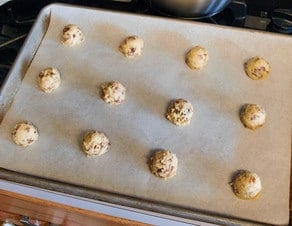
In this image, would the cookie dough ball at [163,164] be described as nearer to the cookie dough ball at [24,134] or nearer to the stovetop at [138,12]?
the cookie dough ball at [24,134]

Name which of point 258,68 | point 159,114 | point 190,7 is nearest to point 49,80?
point 159,114

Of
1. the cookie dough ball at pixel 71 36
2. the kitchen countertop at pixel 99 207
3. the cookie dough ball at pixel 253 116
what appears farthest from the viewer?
the cookie dough ball at pixel 71 36

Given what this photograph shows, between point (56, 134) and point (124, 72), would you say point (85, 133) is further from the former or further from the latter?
point (124, 72)

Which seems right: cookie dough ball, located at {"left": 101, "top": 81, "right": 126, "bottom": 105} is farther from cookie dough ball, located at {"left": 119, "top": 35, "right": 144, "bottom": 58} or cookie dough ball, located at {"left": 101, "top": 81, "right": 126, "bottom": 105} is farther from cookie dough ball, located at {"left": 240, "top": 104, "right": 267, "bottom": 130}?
cookie dough ball, located at {"left": 240, "top": 104, "right": 267, "bottom": 130}

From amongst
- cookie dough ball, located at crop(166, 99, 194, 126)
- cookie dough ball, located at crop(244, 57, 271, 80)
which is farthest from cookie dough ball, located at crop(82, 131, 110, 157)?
cookie dough ball, located at crop(244, 57, 271, 80)

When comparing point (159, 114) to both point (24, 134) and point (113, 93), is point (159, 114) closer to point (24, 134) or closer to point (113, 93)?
point (113, 93)

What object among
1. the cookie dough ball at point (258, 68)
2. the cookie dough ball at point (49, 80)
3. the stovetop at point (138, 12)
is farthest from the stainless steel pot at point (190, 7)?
the cookie dough ball at point (49, 80)
